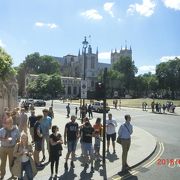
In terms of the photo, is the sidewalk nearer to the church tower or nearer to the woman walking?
the woman walking

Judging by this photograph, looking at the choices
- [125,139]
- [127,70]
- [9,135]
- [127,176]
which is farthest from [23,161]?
[127,70]

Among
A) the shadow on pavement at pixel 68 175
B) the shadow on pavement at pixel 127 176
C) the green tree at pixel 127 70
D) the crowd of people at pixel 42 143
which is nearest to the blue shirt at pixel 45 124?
the crowd of people at pixel 42 143

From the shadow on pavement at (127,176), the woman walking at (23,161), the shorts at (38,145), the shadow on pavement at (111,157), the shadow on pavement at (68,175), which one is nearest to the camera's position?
the woman walking at (23,161)

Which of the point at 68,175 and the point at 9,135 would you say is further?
the point at 68,175

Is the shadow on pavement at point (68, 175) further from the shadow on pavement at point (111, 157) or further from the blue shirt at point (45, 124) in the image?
the shadow on pavement at point (111, 157)

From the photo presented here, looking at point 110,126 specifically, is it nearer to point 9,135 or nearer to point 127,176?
point 127,176

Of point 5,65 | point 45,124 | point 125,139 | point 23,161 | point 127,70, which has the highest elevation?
point 127,70

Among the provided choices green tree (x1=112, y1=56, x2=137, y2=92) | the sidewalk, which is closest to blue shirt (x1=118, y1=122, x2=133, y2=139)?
the sidewalk

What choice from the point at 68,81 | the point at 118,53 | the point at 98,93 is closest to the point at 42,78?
the point at 68,81

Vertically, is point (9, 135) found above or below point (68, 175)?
above

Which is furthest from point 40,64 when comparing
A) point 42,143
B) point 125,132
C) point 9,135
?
point 9,135

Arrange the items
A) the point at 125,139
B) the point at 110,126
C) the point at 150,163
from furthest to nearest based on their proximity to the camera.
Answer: the point at 110,126
the point at 150,163
the point at 125,139

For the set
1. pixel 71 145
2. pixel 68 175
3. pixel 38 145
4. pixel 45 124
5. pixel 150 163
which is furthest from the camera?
pixel 150 163

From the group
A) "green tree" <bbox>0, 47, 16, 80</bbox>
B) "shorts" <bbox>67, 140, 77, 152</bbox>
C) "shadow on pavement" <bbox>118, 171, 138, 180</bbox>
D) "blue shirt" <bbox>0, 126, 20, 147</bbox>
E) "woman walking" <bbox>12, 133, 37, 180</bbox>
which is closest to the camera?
"woman walking" <bbox>12, 133, 37, 180</bbox>
